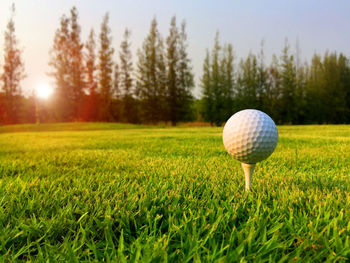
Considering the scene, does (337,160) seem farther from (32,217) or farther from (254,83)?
(254,83)

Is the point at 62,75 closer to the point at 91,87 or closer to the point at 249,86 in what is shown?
the point at 91,87

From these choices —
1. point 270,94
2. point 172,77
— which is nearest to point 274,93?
point 270,94

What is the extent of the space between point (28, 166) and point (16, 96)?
77.2 ft

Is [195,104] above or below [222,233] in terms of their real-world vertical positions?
above

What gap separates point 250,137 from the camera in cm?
179

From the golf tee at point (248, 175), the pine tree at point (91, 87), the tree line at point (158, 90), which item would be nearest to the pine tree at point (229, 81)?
the tree line at point (158, 90)

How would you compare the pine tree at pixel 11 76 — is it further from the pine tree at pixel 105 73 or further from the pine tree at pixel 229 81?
the pine tree at pixel 229 81

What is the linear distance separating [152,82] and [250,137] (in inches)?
942

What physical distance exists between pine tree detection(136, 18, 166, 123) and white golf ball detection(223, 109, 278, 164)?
2253 cm

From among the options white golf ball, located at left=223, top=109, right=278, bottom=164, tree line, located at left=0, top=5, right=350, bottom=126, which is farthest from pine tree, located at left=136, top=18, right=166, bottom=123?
white golf ball, located at left=223, top=109, right=278, bottom=164

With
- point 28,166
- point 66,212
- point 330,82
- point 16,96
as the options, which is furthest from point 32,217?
point 330,82

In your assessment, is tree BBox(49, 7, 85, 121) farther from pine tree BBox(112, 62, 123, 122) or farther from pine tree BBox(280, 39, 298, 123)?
pine tree BBox(280, 39, 298, 123)

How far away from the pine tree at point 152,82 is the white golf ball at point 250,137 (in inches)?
887

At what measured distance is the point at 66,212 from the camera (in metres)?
1.46
